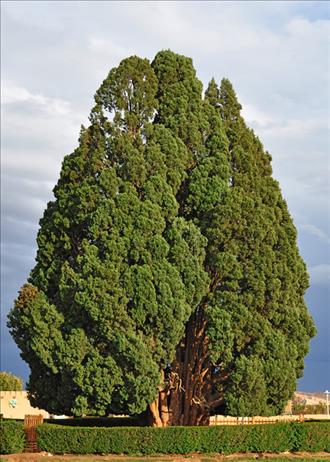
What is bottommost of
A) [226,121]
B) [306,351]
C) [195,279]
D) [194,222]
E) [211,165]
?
[306,351]

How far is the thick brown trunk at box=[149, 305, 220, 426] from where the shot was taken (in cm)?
2509

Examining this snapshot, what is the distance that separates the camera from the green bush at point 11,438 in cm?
2245

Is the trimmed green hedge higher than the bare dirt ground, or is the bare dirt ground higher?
the trimmed green hedge

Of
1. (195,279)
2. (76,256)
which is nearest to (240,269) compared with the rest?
(195,279)

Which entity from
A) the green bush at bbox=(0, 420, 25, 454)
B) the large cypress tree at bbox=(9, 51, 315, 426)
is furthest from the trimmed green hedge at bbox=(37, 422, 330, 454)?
the large cypress tree at bbox=(9, 51, 315, 426)

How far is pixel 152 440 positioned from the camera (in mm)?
22250

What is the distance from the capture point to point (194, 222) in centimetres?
2534

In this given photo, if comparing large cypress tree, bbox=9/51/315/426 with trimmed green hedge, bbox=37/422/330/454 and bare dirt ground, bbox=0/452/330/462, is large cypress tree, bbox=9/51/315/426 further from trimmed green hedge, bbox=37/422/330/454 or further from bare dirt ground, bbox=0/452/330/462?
bare dirt ground, bbox=0/452/330/462

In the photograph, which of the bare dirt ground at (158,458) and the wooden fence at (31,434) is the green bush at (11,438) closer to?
the wooden fence at (31,434)

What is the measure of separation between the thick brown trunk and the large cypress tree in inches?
1.7

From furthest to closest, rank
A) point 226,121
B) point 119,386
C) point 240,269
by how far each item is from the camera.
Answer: point 226,121 → point 240,269 → point 119,386

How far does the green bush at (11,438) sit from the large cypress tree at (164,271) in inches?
69.6

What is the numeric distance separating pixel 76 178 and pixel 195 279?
5.15 metres

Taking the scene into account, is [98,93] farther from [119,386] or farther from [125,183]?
[119,386]
